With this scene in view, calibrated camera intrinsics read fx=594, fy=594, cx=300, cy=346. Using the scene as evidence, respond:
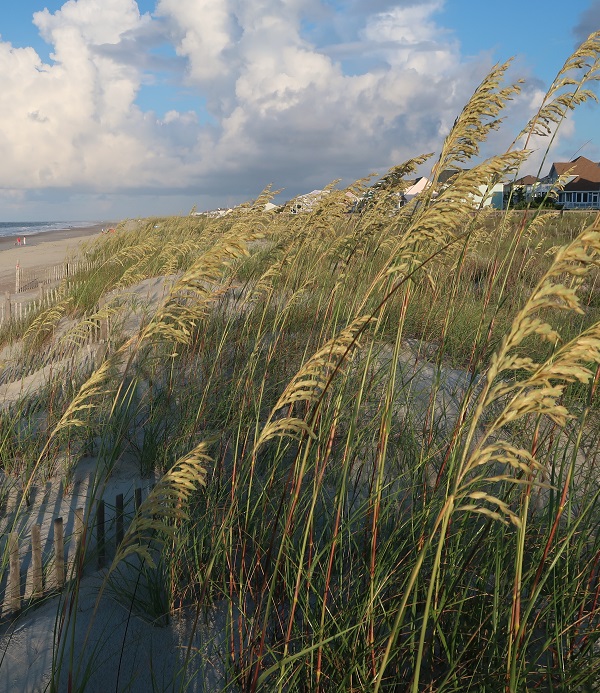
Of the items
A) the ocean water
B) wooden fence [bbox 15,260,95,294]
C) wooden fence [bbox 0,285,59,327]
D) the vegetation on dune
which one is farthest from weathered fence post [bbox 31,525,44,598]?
the ocean water

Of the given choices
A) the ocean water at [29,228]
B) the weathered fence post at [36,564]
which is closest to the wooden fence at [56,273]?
the weathered fence post at [36,564]

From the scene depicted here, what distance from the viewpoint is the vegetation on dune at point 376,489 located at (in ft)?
4.71

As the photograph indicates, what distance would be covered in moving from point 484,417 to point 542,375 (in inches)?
106

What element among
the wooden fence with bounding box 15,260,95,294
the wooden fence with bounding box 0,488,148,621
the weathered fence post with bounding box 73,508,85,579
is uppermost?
the wooden fence with bounding box 15,260,95,294

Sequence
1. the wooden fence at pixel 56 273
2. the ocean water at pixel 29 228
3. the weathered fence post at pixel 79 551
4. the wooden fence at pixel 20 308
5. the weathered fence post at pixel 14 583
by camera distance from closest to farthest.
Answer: the weathered fence post at pixel 79 551 < the weathered fence post at pixel 14 583 < the wooden fence at pixel 20 308 < the wooden fence at pixel 56 273 < the ocean water at pixel 29 228

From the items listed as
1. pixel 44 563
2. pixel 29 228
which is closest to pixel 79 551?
pixel 44 563

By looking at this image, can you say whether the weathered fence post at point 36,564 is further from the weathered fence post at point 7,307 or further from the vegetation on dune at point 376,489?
the weathered fence post at point 7,307

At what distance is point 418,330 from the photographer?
5316 millimetres

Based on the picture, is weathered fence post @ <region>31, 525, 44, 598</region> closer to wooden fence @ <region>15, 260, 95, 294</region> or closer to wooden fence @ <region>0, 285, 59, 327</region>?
wooden fence @ <region>0, 285, 59, 327</region>

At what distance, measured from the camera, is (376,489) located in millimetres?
1738

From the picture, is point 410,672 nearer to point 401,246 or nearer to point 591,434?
point 401,246

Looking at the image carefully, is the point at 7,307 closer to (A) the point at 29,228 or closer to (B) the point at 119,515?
(B) the point at 119,515

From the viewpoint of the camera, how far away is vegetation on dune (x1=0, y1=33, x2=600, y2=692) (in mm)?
1436

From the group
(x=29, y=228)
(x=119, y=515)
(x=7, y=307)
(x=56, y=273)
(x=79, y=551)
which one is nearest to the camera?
(x=79, y=551)
